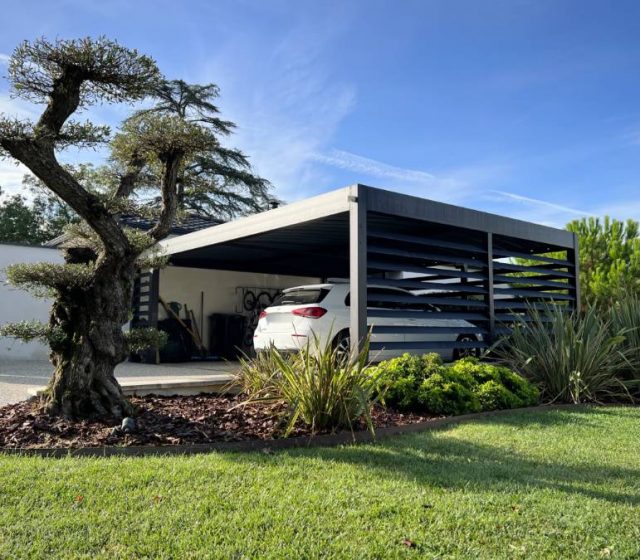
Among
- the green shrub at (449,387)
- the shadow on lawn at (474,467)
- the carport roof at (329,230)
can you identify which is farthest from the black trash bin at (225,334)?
the shadow on lawn at (474,467)

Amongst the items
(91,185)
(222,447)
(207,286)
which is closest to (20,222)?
(207,286)

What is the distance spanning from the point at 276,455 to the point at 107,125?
9.46ft

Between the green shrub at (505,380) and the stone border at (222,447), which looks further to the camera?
the green shrub at (505,380)

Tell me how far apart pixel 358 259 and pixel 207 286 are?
8.25m

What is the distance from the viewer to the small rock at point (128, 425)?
436 centimetres

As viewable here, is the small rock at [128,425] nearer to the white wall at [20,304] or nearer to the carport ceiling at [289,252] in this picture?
the carport ceiling at [289,252]

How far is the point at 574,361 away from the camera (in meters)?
7.08

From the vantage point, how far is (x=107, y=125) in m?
4.38

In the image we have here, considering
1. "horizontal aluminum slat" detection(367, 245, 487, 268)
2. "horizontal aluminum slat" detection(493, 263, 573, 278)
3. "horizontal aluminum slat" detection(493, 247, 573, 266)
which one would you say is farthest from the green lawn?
"horizontal aluminum slat" detection(493, 247, 573, 266)

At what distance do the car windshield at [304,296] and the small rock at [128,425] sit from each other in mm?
4250

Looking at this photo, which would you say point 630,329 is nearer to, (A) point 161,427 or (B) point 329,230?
(B) point 329,230

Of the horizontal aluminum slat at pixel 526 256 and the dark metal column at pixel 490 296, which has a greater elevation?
the horizontal aluminum slat at pixel 526 256

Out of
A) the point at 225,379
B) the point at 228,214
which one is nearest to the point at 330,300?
the point at 225,379

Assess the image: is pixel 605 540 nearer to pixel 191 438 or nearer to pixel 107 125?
pixel 191 438
